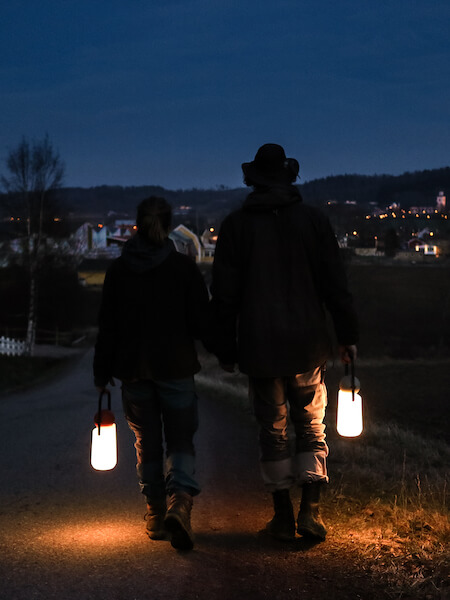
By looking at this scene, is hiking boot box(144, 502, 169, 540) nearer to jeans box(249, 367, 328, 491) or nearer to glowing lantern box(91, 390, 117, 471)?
glowing lantern box(91, 390, 117, 471)

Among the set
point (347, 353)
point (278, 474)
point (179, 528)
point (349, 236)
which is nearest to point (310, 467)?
point (278, 474)

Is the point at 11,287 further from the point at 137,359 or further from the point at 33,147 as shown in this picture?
the point at 137,359

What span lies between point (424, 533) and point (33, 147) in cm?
3420

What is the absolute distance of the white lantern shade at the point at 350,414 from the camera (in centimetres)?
485

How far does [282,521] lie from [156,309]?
1513 mm

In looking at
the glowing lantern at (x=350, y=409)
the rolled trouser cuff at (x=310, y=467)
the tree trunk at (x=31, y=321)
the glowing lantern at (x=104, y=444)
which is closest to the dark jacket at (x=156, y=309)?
the glowing lantern at (x=104, y=444)

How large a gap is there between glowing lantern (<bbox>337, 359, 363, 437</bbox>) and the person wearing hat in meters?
0.28

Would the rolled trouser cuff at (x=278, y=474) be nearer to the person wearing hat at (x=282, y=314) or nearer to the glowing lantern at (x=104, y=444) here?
the person wearing hat at (x=282, y=314)

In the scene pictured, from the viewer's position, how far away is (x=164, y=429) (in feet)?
15.3

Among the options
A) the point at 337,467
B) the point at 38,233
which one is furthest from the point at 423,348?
the point at 337,467

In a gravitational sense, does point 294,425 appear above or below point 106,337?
below

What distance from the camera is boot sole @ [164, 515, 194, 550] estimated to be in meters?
4.16

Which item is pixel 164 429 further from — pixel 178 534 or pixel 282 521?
pixel 282 521

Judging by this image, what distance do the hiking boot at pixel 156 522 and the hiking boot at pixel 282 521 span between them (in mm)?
666
